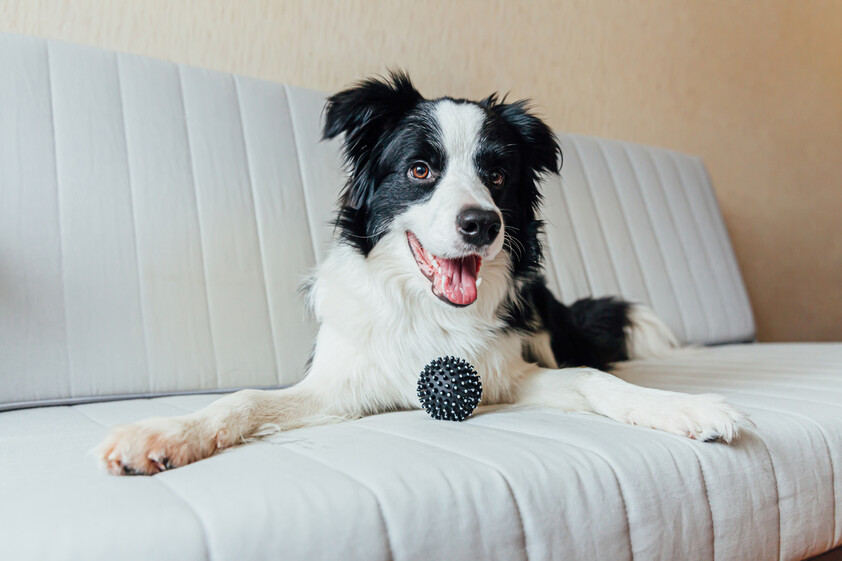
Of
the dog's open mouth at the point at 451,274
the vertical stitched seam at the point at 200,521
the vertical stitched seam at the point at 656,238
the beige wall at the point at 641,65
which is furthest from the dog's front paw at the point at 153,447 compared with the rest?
the vertical stitched seam at the point at 656,238

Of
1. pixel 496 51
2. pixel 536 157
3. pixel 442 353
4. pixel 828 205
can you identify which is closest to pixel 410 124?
pixel 536 157

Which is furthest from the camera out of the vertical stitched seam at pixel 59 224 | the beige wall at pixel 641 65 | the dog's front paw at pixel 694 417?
the beige wall at pixel 641 65

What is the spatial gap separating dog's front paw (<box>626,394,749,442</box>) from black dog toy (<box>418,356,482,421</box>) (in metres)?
0.30

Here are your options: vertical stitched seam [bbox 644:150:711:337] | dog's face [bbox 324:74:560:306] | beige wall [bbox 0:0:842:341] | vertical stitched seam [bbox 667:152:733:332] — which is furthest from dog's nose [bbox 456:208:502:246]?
vertical stitched seam [bbox 667:152:733:332]

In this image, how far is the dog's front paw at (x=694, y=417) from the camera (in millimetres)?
998

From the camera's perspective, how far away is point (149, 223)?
163 cm

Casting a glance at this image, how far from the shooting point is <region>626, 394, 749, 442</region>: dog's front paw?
1.00m

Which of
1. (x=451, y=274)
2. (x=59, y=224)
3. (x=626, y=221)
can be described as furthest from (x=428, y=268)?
(x=626, y=221)

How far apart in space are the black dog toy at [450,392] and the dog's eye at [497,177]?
1.46 ft

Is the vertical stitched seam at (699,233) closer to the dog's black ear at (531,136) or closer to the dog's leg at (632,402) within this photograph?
the dog's black ear at (531,136)

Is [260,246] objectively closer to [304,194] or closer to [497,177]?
[304,194]

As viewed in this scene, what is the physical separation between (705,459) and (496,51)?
7.26 ft

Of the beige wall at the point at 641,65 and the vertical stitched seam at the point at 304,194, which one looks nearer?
the vertical stitched seam at the point at 304,194

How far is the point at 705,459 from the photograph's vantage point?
0.96 m
